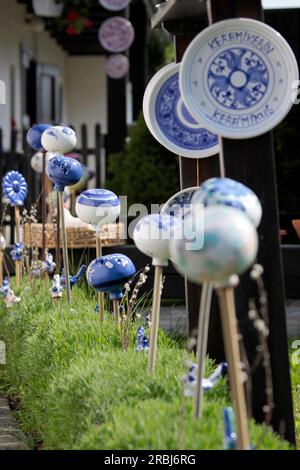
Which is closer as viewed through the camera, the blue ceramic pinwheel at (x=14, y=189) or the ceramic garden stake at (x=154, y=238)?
the ceramic garden stake at (x=154, y=238)

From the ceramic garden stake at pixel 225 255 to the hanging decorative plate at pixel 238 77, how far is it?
0.79 meters

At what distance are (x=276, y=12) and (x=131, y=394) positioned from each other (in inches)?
388

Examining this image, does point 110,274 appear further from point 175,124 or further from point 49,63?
point 49,63

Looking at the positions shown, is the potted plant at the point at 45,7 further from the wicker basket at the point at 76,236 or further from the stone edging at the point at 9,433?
the stone edging at the point at 9,433

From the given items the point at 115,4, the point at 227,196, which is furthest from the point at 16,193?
the point at 115,4

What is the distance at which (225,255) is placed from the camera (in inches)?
Result: 103

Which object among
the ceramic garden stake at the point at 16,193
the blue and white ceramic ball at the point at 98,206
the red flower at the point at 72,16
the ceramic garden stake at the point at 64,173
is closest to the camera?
the blue and white ceramic ball at the point at 98,206

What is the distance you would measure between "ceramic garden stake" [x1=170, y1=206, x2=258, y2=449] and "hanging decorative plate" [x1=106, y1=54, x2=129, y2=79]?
35.5ft

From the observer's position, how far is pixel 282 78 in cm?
351

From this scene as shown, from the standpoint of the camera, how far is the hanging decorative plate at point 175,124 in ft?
14.4

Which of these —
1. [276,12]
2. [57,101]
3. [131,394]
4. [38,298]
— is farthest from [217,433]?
[57,101]

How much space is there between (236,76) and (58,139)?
2577mm

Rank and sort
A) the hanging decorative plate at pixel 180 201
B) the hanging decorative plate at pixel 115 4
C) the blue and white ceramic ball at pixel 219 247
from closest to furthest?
Result: 1. the blue and white ceramic ball at pixel 219 247
2. the hanging decorative plate at pixel 180 201
3. the hanging decorative plate at pixel 115 4

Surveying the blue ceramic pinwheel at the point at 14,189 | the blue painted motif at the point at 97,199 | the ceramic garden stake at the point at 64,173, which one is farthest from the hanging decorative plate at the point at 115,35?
the blue painted motif at the point at 97,199
